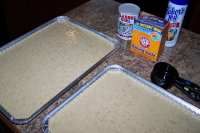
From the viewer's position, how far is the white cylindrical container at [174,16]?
820mm

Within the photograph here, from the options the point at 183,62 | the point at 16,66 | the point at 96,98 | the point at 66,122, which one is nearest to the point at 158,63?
the point at 183,62

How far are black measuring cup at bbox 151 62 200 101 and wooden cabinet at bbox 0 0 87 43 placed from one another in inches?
46.6

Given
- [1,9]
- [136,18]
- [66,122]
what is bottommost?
[1,9]

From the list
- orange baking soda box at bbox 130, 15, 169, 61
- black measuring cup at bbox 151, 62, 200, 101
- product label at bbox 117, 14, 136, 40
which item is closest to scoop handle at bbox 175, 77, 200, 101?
A: black measuring cup at bbox 151, 62, 200, 101

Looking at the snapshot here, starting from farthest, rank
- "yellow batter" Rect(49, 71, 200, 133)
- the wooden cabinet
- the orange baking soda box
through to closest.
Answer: the wooden cabinet < the orange baking soda box < "yellow batter" Rect(49, 71, 200, 133)

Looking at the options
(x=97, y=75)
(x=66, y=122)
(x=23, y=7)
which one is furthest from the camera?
(x=23, y=7)

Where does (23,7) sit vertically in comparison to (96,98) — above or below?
below

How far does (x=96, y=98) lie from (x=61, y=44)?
30 centimetres

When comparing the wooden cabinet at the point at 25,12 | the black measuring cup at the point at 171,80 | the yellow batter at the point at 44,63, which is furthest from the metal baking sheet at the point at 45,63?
the wooden cabinet at the point at 25,12

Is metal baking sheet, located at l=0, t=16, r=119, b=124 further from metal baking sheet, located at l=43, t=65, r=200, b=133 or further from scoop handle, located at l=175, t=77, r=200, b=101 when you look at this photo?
scoop handle, located at l=175, t=77, r=200, b=101

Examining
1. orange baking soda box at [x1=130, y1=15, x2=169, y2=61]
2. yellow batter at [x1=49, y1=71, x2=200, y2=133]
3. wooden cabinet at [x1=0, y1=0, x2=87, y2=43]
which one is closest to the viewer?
yellow batter at [x1=49, y1=71, x2=200, y2=133]

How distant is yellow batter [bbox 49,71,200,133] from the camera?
2.24 ft

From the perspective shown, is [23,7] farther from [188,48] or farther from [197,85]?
[197,85]

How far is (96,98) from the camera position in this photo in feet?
2.48
